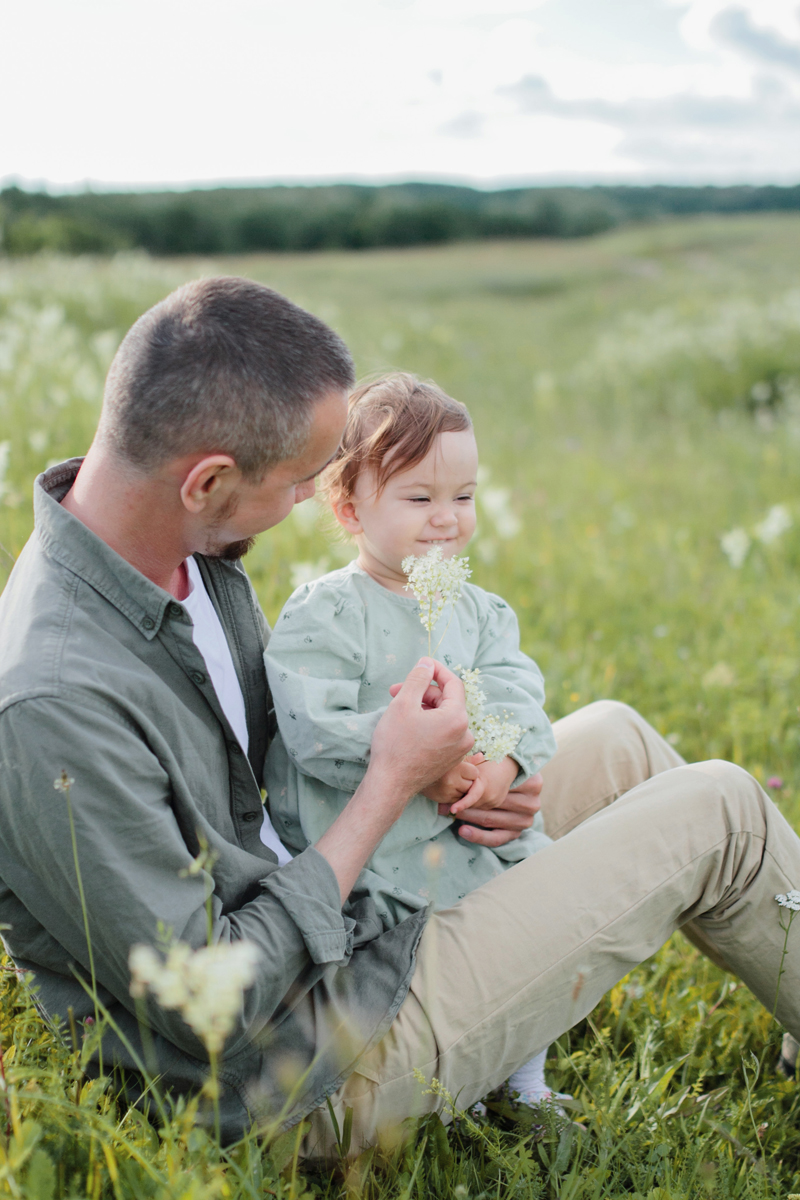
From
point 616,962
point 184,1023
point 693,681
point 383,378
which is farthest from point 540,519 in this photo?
point 184,1023

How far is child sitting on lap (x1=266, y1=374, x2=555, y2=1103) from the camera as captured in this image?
1.95 metres

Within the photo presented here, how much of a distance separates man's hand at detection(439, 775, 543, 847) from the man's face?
2.55ft

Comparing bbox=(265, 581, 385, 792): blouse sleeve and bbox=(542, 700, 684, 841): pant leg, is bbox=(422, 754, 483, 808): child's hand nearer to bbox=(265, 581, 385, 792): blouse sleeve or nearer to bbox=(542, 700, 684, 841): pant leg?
bbox=(265, 581, 385, 792): blouse sleeve

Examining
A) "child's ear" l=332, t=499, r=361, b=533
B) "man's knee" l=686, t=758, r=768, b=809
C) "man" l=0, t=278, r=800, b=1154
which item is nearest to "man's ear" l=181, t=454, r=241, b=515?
"man" l=0, t=278, r=800, b=1154

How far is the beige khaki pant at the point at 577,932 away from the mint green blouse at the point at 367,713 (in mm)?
151

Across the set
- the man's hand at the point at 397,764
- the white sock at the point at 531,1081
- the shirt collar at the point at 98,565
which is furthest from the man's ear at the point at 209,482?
the white sock at the point at 531,1081

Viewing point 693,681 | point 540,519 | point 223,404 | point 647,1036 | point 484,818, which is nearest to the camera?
point 223,404

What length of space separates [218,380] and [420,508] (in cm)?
71

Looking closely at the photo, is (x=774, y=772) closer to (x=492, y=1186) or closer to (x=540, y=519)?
(x=492, y=1186)

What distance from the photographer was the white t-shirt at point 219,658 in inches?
79.3

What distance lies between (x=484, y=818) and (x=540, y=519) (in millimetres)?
4369

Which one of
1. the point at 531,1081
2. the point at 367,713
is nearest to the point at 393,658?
the point at 367,713

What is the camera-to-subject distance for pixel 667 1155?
1.88 meters

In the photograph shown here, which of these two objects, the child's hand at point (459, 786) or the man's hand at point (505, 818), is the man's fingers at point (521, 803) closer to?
the man's hand at point (505, 818)
